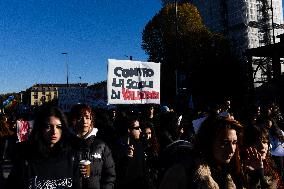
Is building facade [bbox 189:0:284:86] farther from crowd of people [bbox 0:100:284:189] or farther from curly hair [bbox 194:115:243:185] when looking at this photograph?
curly hair [bbox 194:115:243:185]

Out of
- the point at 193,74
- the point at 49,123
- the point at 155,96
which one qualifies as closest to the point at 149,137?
the point at 49,123

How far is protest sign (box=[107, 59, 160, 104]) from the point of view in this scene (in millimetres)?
8305

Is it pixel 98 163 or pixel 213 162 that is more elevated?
pixel 213 162

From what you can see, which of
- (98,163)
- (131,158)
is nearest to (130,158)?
(131,158)

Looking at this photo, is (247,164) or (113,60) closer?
(247,164)

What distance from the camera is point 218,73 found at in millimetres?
39344

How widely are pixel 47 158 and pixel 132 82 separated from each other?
5575mm

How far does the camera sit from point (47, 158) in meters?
3.16

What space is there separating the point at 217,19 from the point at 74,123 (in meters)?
71.4

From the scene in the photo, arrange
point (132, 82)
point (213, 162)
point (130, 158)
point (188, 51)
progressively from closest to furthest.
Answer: point (213, 162) < point (130, 158) < point (132, 82) < point (188, 51)

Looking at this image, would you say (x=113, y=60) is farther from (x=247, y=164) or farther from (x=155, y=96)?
(x=247, y=164)

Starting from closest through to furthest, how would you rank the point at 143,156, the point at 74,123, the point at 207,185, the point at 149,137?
the point at 207,185 → the point at 74,123 → the point at 143,156 → the point at 149,137

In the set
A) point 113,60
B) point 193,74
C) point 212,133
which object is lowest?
point 212,133

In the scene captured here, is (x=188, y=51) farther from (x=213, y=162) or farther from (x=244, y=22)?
(x=213, y=162)
